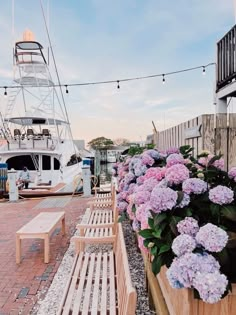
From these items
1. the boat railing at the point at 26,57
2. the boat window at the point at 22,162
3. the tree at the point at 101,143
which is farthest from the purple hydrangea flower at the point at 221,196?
the tree at the point at 101,143

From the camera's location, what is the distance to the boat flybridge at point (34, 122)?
43.0ft

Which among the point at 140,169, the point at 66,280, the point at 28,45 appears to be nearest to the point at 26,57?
the point at 28,45

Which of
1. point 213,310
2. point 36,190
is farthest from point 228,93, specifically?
point 36,190

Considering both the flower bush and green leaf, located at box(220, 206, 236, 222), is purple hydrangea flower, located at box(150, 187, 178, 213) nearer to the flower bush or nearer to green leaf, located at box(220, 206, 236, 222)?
the flower bush

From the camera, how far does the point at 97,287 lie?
243 centimetres

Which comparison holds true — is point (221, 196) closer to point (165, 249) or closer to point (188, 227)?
point (188, 227)

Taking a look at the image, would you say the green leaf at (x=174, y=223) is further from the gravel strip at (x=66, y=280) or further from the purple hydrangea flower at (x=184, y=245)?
the gravel strip at (x=66, y=280)

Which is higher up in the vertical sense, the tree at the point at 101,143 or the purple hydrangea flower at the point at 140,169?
the tree at the point at 101,143

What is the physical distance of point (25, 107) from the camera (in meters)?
13.9

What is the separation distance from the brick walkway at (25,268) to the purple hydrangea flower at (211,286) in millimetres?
2238

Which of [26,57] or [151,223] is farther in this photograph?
[26,57]

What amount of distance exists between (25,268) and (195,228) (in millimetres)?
3150

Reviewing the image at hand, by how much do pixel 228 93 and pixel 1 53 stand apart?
12.6 meters

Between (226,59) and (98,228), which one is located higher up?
(226,59)
